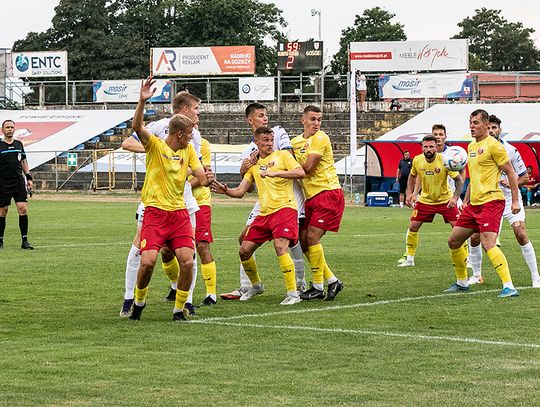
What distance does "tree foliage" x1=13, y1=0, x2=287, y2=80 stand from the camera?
291ft

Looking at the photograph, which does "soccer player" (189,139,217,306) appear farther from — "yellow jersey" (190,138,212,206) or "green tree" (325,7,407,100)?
"green tree" (325,7,407,100)

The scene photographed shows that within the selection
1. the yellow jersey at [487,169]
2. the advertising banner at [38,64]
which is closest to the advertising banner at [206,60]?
the advertising banner at [38,64]

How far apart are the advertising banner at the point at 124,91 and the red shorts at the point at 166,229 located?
5034 centimetres

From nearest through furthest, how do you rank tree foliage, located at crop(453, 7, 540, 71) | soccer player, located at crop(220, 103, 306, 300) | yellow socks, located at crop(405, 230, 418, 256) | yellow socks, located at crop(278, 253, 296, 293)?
yellow socks, located at crop(278, 253, 296, 293) → soccer player, located at crop(220, 103, 306, 300) → yellow socks, located at crop(405, 230, 418, 256) → tree foliage, located at crop(453, 7, 540, 71)

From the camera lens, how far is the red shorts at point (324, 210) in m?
13.5

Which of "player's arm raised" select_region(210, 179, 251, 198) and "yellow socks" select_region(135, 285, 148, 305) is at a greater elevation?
"player's arm raised" select_region(210, 179, 251, 198)

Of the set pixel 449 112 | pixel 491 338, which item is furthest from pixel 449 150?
pixel 449 112

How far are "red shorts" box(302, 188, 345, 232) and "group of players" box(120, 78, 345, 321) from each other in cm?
1

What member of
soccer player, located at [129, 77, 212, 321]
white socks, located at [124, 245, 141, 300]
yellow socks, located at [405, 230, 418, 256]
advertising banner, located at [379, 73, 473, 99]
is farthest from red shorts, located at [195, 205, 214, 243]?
advertising banner, located at [379, 73, 473, 99]

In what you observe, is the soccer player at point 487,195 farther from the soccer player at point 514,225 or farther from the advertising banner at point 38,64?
the advertising banner at point 38,64

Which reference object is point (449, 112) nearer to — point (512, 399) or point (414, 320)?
point (414, 320)

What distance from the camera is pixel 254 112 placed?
522 inches

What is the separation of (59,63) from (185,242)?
58.2 meters

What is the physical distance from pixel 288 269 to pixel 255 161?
1245mm
